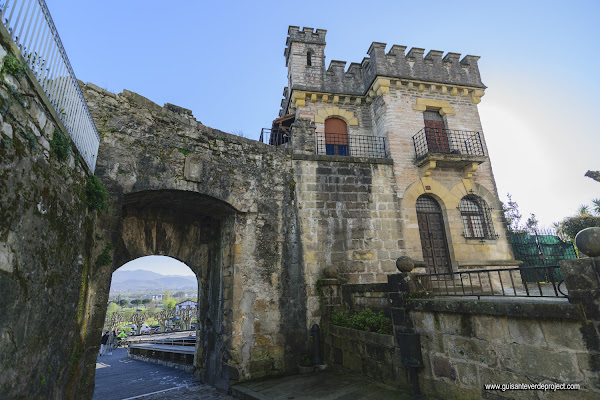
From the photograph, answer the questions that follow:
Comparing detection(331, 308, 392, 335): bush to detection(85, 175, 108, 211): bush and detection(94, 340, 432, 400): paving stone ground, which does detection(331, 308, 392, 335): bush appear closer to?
detection(94, 340, 432, 400): paving stone ground

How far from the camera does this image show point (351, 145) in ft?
35.5

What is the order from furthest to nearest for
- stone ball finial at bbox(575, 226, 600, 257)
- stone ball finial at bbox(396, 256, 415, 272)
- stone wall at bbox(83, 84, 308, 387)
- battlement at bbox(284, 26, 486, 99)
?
battlement at bbox(284, 26, 486, 99) < stone wall at bbox(83, 84, 308, 387) < stone ball finial at bbox(396, 256, 415, 272) < stone ball finial at bbox(575, 226, 600, 257)

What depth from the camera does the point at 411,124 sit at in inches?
408

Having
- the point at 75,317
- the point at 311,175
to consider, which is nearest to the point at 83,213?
the point at 75,317

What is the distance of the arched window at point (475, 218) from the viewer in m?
9.46

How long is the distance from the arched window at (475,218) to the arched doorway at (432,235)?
0.71 meters

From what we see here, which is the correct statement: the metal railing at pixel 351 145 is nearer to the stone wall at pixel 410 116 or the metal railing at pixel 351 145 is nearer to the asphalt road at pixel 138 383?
the stone wall at pixel 410 116

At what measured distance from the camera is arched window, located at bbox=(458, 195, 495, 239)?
372 inches

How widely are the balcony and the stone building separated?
0.11 ft

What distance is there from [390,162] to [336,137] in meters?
2.46

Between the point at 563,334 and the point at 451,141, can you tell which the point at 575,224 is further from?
the point at 563,334

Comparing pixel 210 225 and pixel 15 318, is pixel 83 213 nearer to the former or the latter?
pixel 15 318

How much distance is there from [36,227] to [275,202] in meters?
5.08

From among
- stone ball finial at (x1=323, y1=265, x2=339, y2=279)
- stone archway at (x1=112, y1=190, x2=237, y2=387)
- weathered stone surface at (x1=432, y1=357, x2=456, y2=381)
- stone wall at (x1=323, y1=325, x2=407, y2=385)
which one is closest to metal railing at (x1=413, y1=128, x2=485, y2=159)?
stone ball finial at (x1=323, y1=265, x2=339, y2=279)
